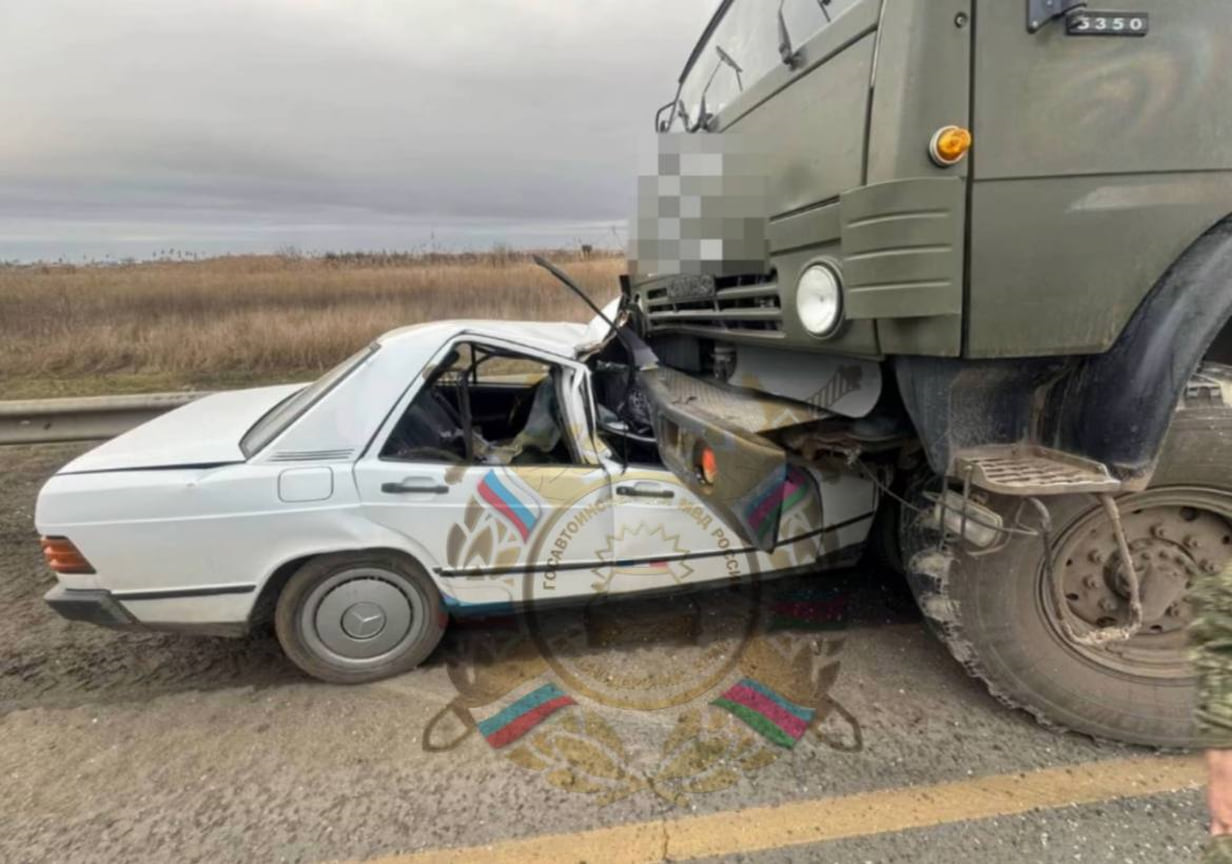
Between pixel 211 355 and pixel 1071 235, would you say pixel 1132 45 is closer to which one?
pixel 1071 235

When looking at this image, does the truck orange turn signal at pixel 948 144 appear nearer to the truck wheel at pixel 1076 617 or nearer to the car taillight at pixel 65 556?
the truck wheel at pixel 1076 617

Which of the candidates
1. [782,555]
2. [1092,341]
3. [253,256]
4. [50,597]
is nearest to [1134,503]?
[1092,341]

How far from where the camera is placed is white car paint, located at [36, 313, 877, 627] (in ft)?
7.76

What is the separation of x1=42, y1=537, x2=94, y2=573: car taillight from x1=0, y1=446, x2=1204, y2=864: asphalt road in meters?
0.58

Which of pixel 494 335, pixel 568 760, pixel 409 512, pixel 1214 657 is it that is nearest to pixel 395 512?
pixel 409 512

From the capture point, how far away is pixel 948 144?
1746 millimetres

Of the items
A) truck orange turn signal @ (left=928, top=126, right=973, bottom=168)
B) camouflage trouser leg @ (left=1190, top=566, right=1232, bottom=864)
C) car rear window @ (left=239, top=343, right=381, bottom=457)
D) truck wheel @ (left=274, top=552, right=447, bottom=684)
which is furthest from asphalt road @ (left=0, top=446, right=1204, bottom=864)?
truck orange turn signal @ (left=928, top=126, right=973, bottom=168)

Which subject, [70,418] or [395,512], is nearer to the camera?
[395,512]

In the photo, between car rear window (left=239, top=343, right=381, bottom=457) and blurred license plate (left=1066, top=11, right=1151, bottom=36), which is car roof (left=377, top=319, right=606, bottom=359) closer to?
car rear window (left=239, top=343, right=381, bottom=457)

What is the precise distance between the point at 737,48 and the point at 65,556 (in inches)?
132

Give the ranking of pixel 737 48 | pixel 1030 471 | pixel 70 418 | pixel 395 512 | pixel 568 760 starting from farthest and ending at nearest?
1. pixel 70 418
2. pixel 737 48
3. pixel 395 512
4. pixel 568 760
5. pixel 1030 471

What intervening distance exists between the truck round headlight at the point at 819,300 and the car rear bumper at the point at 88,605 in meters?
2.65

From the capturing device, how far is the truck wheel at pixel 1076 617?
7.43 feet

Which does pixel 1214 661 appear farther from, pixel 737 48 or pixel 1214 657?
pixel 737 48
